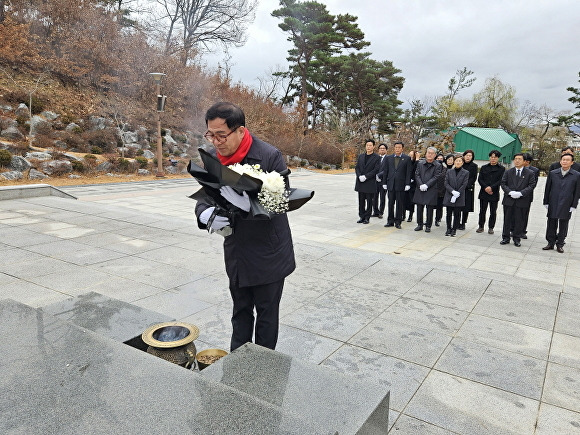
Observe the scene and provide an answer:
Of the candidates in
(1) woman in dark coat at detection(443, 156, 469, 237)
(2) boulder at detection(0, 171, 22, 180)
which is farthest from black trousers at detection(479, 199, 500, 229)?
(2) boulder at detection(0, 171, 22, 180)

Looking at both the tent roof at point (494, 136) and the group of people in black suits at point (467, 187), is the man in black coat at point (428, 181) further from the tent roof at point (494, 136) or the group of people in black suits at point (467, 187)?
the tent roof at point (494, 136)

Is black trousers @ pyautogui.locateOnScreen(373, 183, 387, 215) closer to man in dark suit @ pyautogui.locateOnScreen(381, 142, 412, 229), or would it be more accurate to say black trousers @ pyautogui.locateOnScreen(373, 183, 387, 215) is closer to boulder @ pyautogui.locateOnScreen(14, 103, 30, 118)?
man in dark suit @ pyautogui.locateOnScreen(381, 142, 412, 229)

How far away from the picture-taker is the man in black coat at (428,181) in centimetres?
821

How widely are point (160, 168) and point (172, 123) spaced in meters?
9.09

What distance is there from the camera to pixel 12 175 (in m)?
14.1

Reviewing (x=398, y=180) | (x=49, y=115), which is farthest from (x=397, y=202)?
(x=49, y=115)

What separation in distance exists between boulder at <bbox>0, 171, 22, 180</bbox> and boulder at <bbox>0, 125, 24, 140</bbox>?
11.7 feet

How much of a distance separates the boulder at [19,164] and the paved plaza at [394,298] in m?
7.61

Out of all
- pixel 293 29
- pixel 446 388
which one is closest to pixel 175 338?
pixel 446 388

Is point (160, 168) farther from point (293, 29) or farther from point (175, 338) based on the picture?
point (293, 29)

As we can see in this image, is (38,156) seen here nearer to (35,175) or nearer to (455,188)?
(35,175)

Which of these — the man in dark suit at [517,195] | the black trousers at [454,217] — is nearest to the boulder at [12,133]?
the black trousers at [454,217]

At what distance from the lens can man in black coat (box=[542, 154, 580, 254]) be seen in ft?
22.3

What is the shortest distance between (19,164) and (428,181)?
1401 cm
